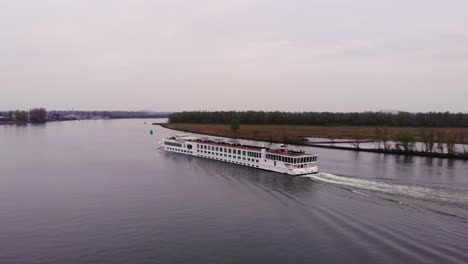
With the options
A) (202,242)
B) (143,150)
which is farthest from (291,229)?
(143,150)

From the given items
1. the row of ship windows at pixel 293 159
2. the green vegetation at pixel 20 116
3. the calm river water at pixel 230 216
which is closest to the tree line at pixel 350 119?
the calm river water at pixel 230 216

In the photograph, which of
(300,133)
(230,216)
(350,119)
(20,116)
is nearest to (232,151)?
(230,216)

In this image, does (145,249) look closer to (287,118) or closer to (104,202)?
(104,202)

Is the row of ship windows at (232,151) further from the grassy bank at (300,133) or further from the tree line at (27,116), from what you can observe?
the tree line at (27,116)

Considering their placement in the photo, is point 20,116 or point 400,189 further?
point 20,116

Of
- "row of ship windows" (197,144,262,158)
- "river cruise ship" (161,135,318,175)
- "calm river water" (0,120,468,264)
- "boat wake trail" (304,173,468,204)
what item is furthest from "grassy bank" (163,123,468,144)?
"calm river water" (0,120,468,264)

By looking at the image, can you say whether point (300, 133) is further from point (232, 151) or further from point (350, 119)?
point (232, 151)
